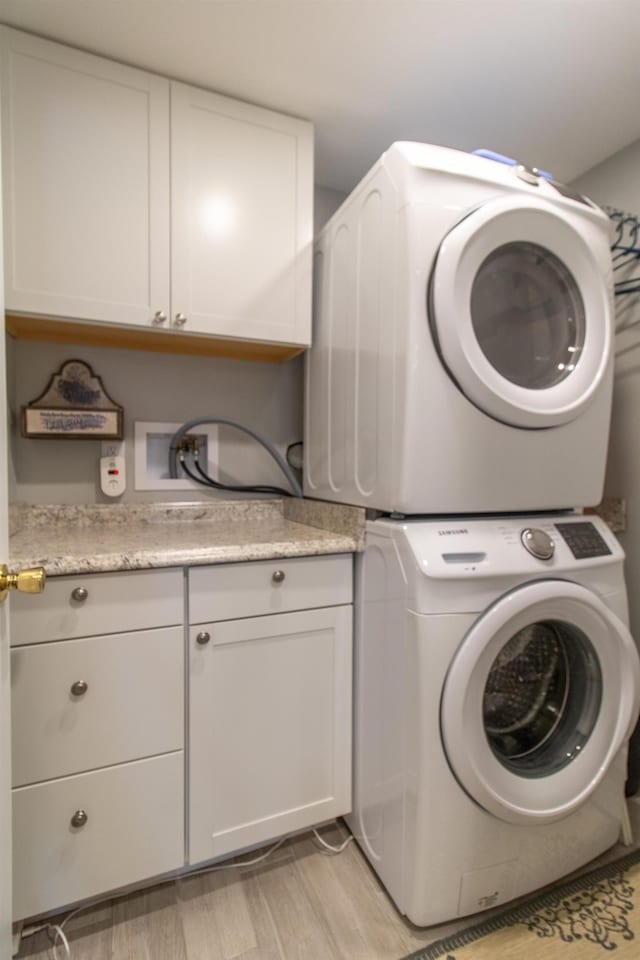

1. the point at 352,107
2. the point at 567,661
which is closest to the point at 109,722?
the point at 567,661

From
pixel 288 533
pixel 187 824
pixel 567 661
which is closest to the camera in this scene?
pixel 187 824

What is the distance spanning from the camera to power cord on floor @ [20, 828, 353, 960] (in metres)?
1.04

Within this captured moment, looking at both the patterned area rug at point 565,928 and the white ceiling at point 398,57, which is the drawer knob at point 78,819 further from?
the white ceiling at point 398,57

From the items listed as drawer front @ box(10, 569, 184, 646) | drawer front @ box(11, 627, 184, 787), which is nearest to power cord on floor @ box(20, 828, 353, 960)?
drawer front @ box(11, 627, 184, 787)

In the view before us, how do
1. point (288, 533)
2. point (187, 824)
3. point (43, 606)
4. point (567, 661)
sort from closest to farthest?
point (43, 606) → point (187, 824) → point (567, 661) → point (288, 533)

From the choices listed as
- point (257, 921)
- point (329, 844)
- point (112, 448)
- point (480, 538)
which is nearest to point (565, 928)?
point (329, 844)

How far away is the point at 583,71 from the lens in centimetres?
130

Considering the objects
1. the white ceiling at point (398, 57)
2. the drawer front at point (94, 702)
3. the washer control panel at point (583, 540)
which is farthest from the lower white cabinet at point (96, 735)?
the white ceiling at point (398, 57)

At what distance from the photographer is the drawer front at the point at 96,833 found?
0.98 meters

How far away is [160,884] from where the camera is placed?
1.20 m

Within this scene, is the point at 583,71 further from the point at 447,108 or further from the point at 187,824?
the point at 187,824

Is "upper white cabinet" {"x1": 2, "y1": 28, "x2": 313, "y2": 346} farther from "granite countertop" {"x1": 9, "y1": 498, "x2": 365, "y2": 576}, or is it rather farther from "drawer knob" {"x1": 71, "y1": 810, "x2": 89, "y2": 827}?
"drawer knob" {"x1": 71, "y1": 810, "x2": 89, "y2": 827}

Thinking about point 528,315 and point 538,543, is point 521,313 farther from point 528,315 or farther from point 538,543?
point 538,543

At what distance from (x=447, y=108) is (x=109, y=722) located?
2.02 metres
